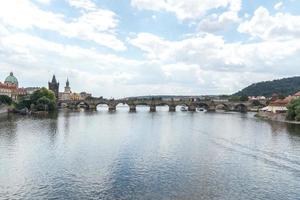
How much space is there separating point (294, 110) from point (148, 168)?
220 feet

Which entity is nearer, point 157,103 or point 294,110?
point 294,110

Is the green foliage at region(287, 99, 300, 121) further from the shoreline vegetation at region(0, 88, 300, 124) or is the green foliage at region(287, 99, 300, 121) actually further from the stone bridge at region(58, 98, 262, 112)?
the stone bridge at region(58, 98, 262, 112)

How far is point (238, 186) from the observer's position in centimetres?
3309

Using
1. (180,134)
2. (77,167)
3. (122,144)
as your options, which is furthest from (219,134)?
(77,167)

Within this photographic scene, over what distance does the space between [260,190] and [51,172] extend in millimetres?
18885

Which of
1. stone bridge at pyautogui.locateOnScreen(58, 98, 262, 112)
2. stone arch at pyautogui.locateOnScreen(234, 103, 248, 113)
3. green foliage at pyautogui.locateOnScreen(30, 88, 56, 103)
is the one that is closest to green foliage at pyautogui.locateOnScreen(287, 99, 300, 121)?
stone arch at pyautogui.locateOnScreen(234, 103, 248, 113)

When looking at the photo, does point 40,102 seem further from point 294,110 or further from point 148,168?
point 148,168

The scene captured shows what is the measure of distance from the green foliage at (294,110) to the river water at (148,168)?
3231 cm

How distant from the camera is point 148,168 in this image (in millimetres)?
39281

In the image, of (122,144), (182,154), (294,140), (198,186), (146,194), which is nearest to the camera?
(146,194)

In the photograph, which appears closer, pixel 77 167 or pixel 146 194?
pixel 146 194

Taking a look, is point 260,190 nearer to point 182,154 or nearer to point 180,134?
point 182,154

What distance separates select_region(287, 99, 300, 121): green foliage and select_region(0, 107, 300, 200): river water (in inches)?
1272

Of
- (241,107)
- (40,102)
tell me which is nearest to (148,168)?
(40,102)
